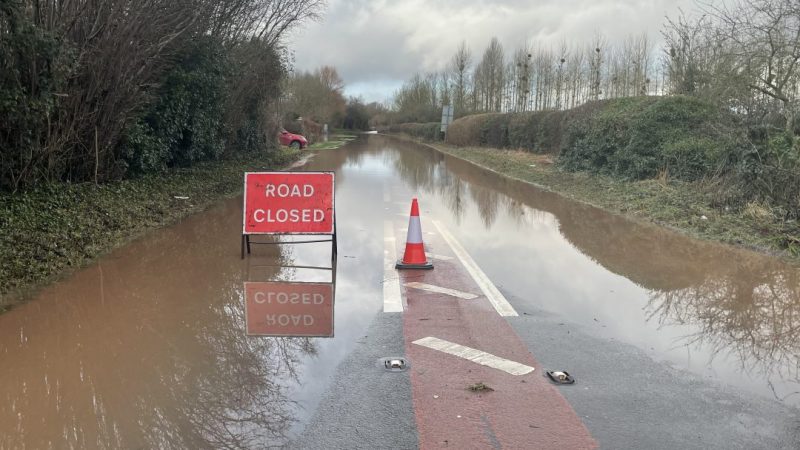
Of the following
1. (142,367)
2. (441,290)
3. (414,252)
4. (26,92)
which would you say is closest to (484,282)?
(441,290)

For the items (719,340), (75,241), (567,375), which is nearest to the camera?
(567,375)

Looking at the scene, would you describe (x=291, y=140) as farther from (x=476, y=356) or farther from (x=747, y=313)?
(x=476, y=356)

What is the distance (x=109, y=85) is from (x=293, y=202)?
4.86 metres

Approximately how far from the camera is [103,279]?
22.8 feet

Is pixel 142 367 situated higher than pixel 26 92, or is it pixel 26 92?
pixel 26 92

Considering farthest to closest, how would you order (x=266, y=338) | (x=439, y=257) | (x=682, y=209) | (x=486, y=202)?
(x=486, y=202)
(x=682, y=209)
(x=439, y=257)
(x=266, y=338)

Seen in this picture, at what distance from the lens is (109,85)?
10422 millimetres

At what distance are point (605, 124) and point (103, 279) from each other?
668 inches

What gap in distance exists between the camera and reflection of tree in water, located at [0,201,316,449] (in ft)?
11.8

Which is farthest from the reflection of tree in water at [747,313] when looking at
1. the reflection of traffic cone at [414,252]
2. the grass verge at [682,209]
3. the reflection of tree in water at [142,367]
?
the reflection of tree in water at [142,367]

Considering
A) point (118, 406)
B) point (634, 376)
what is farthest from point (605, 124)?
point (118, 406)

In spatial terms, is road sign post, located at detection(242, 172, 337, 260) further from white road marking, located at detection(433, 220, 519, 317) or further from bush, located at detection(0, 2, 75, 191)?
bush, located at detection(0, 2, 75, 191)

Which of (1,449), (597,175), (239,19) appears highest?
(239,19)

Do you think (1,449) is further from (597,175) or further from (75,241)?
(597,175)
